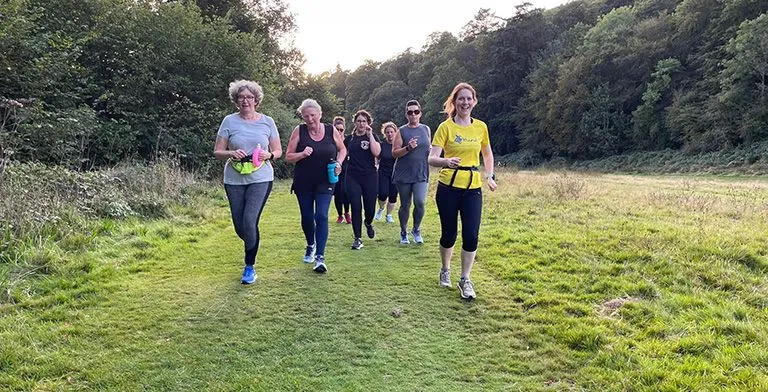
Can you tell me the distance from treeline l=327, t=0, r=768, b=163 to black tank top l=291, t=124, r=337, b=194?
98.7 ft

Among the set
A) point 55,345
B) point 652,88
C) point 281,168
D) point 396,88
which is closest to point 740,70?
point 652,88

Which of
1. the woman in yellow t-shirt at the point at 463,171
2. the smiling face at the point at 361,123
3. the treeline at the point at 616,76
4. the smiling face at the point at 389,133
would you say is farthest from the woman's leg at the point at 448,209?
the treeline at the point at 616,76

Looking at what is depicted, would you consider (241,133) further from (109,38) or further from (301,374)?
(109,38)

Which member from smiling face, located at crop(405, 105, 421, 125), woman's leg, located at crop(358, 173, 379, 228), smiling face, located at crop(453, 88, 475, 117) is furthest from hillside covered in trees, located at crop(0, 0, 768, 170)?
smiling face, located at crop(453, 88, 475, 117)

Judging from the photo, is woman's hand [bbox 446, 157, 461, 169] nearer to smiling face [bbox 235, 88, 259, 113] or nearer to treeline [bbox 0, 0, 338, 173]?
smiling face [bbox 235, 88, 259, 113]

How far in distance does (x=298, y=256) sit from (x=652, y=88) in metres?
40.3

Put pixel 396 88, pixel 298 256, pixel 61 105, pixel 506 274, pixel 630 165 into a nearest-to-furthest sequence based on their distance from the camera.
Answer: pixel 506 274
pixel 298 256
pixel 61 105
pixel 630 165
pixel 396 88

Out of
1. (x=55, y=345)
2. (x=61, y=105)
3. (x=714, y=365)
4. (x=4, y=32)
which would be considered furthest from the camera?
(x=61, y=105)

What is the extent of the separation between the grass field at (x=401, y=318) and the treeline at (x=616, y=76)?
3008 centimetres

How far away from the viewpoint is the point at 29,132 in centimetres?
901

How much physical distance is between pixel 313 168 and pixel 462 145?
5.34ft

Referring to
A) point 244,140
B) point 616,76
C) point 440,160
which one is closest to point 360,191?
point 244,140

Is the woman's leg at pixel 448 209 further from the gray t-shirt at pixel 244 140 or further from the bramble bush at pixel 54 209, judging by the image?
the bramble bush at pixel 54 209

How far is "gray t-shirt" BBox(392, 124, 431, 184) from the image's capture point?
6.38m
